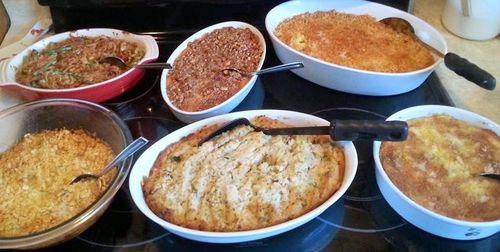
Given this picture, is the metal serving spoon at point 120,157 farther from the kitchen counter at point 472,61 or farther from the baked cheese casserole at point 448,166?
the kitchen counter at point 472,61

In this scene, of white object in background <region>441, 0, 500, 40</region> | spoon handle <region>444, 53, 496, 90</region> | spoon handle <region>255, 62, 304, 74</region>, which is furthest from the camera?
white object in background <region>441, 0, 500, 40</region>

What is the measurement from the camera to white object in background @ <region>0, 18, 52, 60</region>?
1.08 m

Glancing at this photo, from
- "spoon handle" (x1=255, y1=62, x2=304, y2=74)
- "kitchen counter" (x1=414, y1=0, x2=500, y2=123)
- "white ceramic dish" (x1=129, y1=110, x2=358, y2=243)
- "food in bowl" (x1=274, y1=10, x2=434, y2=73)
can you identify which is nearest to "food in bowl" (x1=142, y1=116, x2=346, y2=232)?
"white ceramic dish" (x1=129, y1=110, x2=358, y2=243)

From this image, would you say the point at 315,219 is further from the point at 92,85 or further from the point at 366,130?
the point at 92,85

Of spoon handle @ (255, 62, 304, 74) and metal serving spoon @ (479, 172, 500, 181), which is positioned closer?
metal serving spoon @ (479, 172, 500, 181)

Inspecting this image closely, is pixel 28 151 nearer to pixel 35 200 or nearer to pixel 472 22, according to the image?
pixel 35 200

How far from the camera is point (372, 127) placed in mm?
715

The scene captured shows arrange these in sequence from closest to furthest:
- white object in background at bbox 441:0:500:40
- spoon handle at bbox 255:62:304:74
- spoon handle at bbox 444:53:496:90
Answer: spoon handle at bbox 444:53:496:90 < spoon handle at bbox 255:62:304:74 < white object in background at bbox 441:0:500:40

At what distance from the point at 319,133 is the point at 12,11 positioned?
35.5 inches

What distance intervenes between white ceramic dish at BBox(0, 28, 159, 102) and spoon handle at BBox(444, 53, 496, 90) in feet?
1.89

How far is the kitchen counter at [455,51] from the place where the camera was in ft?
3.14

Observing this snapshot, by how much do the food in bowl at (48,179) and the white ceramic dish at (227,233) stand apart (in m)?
0.05

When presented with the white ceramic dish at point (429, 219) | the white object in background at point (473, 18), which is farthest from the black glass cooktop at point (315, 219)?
the white object in background at point (473, 18)

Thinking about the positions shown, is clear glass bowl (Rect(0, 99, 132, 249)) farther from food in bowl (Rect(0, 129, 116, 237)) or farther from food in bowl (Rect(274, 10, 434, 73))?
food in bowl (Rect(274, 10, 434, 73))
